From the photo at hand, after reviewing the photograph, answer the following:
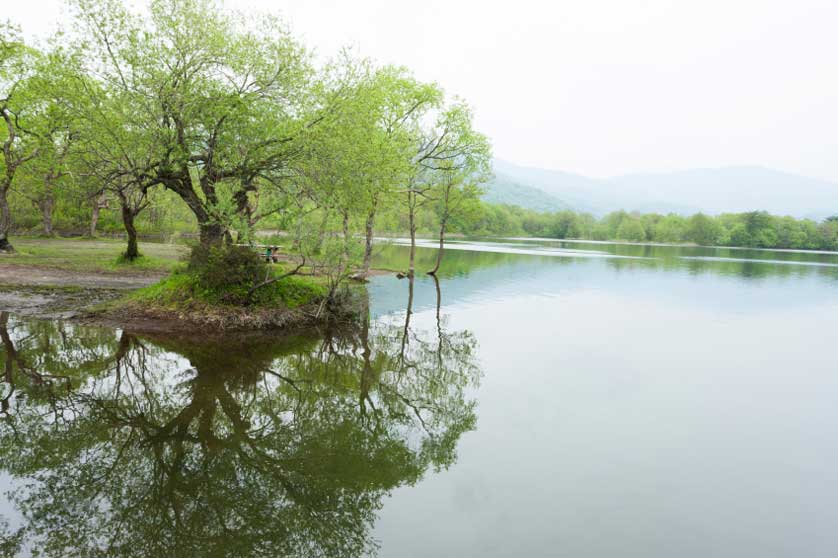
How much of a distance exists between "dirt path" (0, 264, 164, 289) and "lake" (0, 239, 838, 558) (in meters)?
8.62

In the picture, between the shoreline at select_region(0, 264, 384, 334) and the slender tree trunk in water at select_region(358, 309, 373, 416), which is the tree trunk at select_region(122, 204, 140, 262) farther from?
the slender tree trunk in water at select_region(358, 309, 373, 416)

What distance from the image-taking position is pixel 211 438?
1124 centimetres

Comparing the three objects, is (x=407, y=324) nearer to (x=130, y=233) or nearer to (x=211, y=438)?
(x=211, y=438)

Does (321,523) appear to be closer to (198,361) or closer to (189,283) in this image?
(198,361)

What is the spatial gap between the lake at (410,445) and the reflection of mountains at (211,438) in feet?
0.17

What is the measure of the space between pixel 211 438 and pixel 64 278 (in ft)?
77.3

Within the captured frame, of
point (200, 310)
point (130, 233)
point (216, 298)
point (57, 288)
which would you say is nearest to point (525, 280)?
point (216, 298)

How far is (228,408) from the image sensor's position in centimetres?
1300

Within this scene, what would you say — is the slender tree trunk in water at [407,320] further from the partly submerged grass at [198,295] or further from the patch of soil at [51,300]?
the patch of soil at [51,300]

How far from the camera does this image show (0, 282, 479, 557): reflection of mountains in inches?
316

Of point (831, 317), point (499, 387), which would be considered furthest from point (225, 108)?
point (831, 317)

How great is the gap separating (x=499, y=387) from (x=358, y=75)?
57.2 ft

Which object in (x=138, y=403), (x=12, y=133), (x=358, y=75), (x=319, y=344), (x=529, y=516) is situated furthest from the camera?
(x=12, y=133)

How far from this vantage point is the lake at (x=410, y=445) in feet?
27.3
